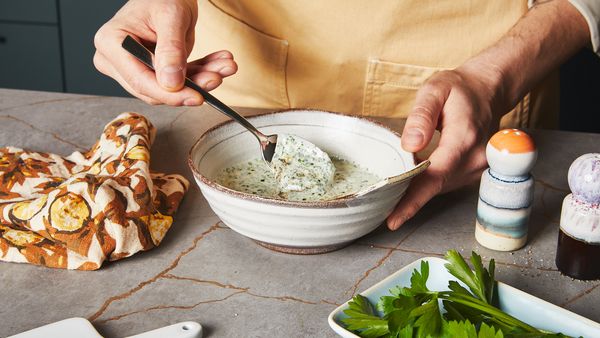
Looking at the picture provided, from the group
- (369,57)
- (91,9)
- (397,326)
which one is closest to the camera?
(397,326)

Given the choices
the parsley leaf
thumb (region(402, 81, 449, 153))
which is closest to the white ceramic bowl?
thumb (region(402, 81, 449, 153))

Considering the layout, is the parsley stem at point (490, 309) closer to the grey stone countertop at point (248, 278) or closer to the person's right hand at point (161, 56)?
the grey stone countertop at point (248, 278)

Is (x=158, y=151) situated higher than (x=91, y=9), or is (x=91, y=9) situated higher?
(x=158, y=151)

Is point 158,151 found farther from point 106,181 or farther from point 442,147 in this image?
point 442,147

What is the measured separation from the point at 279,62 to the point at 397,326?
30.0 inches

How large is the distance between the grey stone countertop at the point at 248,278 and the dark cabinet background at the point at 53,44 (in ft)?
5.99

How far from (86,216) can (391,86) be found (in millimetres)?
663

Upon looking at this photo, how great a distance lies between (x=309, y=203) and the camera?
87cm

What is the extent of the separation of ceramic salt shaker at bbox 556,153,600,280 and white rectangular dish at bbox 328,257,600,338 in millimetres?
130

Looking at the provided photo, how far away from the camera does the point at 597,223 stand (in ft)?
2.86

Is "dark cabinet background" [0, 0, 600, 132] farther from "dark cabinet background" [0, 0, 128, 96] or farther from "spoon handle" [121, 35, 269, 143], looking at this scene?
"spoon handle" [121, 35, 269, 143]

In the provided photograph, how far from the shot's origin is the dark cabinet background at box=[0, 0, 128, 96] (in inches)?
110

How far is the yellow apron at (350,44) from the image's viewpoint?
1332mm

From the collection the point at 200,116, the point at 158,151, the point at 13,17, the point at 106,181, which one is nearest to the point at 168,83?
the point at 106,181
